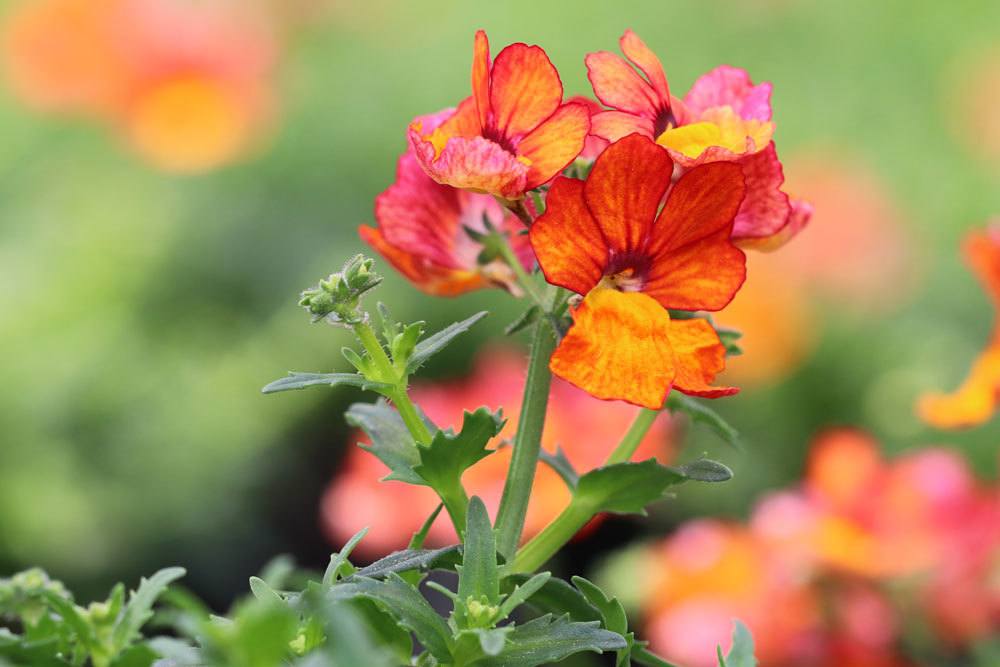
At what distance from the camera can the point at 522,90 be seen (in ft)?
1.35

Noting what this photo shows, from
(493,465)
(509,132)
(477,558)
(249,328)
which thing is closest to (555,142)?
(509,132)

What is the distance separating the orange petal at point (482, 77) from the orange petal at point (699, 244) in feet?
0.22

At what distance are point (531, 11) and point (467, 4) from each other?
0.16m

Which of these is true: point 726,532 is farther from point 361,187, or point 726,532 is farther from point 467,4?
point 467,4

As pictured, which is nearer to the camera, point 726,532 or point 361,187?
point 726,532

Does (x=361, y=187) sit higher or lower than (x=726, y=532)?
higher

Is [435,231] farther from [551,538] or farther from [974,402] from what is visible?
[974,402]

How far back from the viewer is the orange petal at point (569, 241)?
15.1 inches

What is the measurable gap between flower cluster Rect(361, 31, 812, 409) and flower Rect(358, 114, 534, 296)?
0.04 metres

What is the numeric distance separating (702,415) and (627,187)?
0.10m

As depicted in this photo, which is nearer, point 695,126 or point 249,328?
point 695,126

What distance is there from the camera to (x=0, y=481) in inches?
56.6

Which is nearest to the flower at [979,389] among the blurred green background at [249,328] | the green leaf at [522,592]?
the green leaf at [522,592]

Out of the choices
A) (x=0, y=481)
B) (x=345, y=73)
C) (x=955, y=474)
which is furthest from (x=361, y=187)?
(x=955, y=474)
